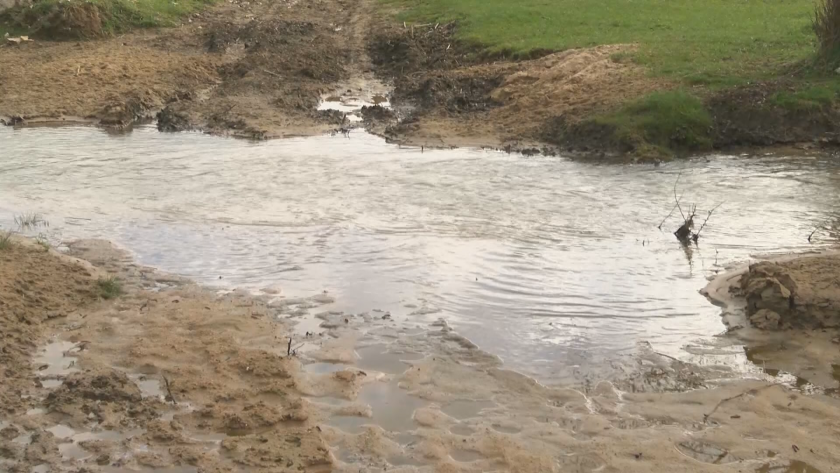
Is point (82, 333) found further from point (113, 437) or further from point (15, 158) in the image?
point (15, 158)

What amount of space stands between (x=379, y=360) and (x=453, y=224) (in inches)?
147

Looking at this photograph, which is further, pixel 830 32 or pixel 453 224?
pixel 830 32

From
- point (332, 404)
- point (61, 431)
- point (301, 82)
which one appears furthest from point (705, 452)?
point (301, 82)

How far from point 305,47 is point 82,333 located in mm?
14981

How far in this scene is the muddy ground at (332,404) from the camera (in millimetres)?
5559

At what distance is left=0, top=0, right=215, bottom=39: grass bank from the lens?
888 inches

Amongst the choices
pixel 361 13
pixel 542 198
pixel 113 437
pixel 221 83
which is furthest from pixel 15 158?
pixel 361 13

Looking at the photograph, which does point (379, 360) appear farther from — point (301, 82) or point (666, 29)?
point (666, 29)

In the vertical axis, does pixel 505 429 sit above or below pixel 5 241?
below

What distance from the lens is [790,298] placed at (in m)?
7.46

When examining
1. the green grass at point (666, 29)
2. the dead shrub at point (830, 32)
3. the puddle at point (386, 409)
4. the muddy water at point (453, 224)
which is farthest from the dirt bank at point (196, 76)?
the puddle at point (386, 409)

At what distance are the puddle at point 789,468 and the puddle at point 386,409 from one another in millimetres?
2223

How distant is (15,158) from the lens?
45.2 feet

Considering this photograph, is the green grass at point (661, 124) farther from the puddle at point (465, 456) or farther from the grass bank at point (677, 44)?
the puddle at point (465, 456)
